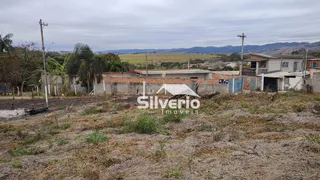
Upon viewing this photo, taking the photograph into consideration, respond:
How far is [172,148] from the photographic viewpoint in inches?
250

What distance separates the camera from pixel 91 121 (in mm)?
10281

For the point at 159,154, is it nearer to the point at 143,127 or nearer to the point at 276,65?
the point at 143,127

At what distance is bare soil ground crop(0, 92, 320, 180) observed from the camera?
492 centimetres

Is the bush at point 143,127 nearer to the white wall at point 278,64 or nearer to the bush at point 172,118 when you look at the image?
the bush at point 172,118

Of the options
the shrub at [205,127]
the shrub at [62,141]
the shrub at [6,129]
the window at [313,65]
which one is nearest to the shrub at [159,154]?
the shrub at [205,127]

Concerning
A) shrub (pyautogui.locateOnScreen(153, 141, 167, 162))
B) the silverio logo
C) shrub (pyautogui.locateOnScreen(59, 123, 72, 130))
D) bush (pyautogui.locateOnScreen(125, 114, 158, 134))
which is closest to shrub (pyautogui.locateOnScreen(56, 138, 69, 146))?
bush (pyautogui.locateOnScreen(125, 114, 158, 134))

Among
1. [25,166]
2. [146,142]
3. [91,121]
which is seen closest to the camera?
[25,166]

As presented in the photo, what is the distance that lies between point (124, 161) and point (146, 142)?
57.1 inches

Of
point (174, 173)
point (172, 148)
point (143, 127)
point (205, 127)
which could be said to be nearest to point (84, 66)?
point (143, 127)

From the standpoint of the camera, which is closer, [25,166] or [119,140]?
[25,166]

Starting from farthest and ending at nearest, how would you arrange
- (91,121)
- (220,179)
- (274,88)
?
(274,88) < (91,121) < (220,179)

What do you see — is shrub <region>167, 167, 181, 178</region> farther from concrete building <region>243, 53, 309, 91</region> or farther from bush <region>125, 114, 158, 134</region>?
concrete building <region>243, 53, 309, 91</region>

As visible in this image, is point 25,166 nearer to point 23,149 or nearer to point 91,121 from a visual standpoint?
point 23,149

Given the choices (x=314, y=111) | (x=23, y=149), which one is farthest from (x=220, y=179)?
→ (x=314, y=111)
